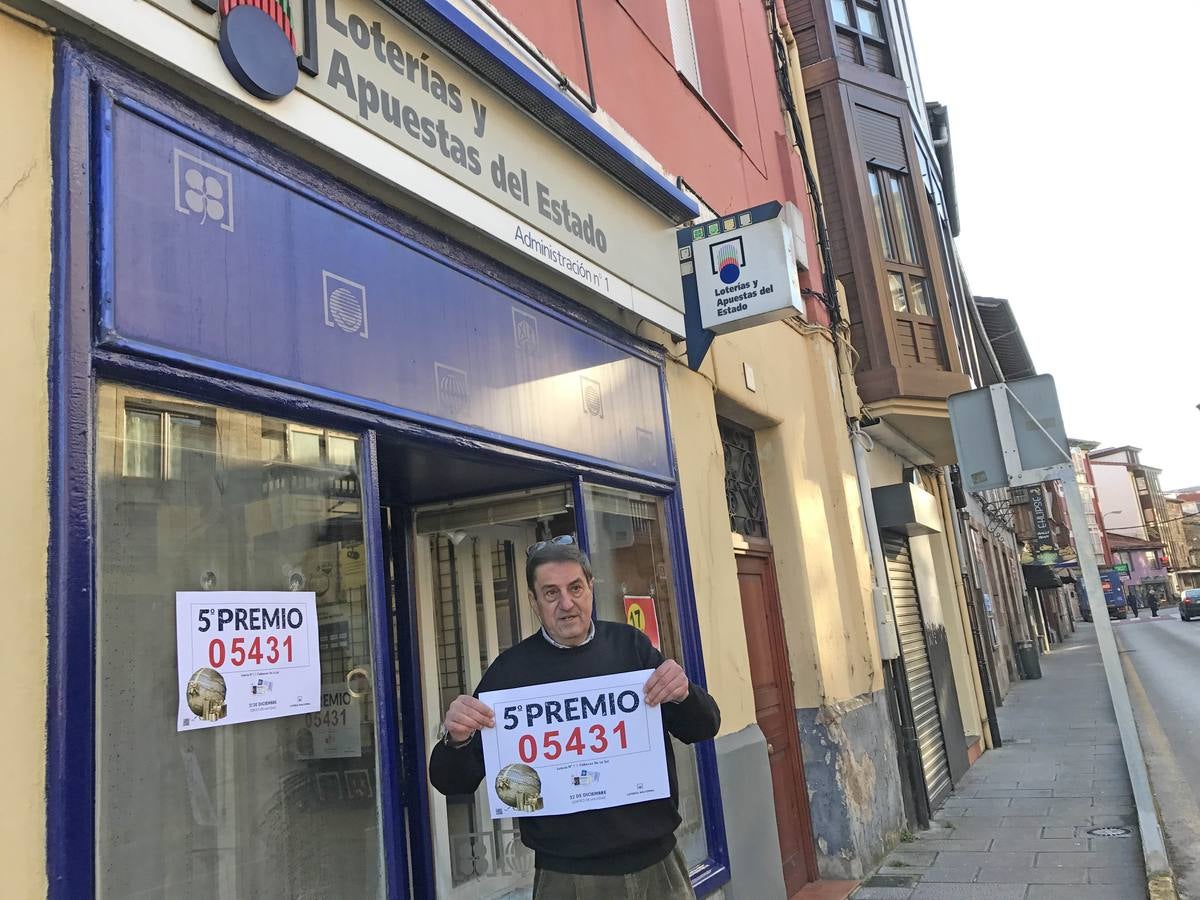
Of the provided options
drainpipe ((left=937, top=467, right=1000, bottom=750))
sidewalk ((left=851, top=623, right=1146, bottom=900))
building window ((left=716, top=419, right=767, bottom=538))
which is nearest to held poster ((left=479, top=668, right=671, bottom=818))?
building window ((left=716, top=419, right=767, bottom=538))

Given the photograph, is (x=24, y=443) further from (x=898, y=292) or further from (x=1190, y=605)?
(x=1190, y=605)

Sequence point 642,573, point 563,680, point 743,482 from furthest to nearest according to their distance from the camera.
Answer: point 743,482
point 642,573
point 563,680

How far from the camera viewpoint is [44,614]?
6.85 feet

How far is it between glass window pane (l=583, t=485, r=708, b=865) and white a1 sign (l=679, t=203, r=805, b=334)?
130cm

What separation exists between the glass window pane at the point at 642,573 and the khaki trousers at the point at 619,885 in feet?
6.40

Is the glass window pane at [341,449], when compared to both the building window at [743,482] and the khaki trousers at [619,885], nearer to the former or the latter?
the khaki trousers at [619,885]

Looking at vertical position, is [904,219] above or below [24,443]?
above

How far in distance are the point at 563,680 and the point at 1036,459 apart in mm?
5437

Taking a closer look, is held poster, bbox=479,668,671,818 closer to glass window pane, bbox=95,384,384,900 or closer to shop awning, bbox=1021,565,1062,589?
glass window pane, bbox=95,384,384,900

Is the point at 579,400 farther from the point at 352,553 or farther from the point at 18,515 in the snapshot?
the point at 18,515

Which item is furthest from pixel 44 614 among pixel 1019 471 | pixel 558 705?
pixel 1019 471

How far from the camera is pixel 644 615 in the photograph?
5.00m

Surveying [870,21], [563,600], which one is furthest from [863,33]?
[563,600]

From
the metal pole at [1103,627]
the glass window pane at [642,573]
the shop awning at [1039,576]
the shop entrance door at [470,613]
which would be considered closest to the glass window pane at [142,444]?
the shop entrance door at [470,613]
